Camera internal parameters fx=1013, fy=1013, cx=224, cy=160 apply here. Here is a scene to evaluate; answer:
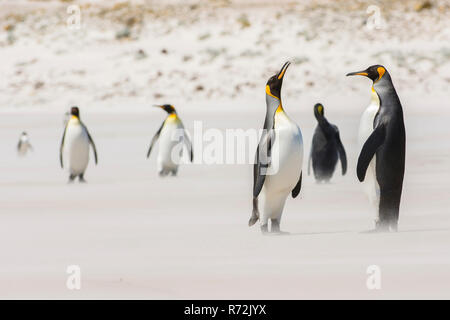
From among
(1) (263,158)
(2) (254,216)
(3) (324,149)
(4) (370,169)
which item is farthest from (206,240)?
(3) (324,149)

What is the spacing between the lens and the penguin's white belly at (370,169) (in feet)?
21.7

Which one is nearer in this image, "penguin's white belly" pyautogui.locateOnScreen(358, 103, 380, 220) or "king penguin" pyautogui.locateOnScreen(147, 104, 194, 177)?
"penguin's white belly" pyautogui.locateOnScreen(358, 103, 380, 220)

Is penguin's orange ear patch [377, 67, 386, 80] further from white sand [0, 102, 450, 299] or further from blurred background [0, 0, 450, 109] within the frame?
blurred background [0, 0, 450, 109]

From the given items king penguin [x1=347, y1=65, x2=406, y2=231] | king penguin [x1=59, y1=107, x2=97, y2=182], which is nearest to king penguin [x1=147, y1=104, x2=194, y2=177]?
king penguin [x1=59, y1=107, x2=97, y2=182]

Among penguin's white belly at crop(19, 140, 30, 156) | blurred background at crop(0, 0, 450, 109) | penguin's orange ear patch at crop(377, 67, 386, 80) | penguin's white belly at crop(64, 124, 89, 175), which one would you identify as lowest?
penguin's orange ear patch at crop(377, 67, 386, 80)

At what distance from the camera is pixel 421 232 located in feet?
21.9

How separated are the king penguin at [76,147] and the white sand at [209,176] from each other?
22 centimetres

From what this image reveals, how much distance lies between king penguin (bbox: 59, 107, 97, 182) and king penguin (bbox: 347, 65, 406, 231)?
202 inches

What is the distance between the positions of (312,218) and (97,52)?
25.6m

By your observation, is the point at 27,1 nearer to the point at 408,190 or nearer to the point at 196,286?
the point at 408,190

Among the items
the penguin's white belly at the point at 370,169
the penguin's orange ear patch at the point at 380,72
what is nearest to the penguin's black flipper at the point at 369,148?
the penguin's white belly at the point at 370,169

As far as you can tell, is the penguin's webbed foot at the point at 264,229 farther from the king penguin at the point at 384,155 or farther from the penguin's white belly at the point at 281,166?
the king penguin at the point at 384,155

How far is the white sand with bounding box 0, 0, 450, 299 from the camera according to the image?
219 inches

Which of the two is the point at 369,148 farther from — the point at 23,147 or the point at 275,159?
the point at 23,147
